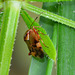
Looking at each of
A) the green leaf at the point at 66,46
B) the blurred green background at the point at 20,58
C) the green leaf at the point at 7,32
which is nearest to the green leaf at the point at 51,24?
the green leaf at the point at 66,46

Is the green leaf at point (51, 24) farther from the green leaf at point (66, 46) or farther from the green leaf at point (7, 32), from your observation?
the green leaf at point (7, 32)

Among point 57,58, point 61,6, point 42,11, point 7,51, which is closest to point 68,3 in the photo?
point 61,6

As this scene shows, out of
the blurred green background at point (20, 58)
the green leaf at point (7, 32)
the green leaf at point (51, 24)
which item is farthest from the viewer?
the blurred green background at point (20, 58)

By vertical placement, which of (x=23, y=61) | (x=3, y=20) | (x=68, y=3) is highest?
(x=68, y=3)

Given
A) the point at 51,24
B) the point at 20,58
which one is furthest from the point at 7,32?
the point at 20,58

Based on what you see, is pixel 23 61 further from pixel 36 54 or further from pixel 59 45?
pixel 59 45

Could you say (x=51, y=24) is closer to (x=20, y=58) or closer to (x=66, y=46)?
(x=66, y=46)
